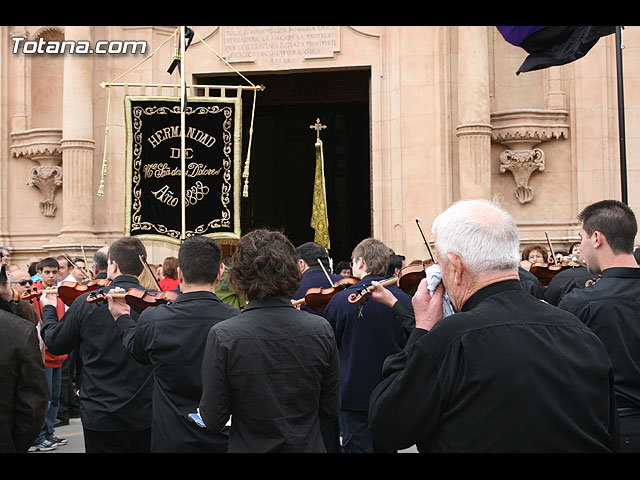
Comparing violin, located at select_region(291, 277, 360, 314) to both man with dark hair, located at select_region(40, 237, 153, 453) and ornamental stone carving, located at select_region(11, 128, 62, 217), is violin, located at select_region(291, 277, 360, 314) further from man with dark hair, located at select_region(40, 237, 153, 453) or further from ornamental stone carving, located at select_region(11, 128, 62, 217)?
ornamental stone carving, located at select_region(11, 128, 62, 217)

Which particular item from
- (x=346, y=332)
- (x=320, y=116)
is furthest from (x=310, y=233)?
(x=346, y=332)

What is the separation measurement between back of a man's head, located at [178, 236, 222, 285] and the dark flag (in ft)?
14.2

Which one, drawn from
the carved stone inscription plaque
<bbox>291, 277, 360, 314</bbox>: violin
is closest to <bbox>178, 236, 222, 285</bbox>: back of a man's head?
<bbox>291, 277, 360, 314</bbox>: violin

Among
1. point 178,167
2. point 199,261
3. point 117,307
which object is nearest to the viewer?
point 199,261

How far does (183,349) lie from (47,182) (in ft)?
39.1

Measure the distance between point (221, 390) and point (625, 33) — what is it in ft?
41.5

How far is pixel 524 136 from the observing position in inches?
549

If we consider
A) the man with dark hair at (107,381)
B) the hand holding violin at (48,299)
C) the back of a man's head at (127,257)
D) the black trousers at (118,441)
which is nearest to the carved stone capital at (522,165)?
the hand holding violin at (48,299)

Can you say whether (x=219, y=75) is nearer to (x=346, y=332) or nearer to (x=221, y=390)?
(x=346, y=332)

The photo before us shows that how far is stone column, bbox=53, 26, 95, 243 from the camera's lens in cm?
1444

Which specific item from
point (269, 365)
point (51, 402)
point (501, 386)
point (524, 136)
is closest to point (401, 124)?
point (524, 136)

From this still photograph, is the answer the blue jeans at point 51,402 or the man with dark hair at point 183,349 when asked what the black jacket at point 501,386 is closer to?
the man with dark hair at point 183,349

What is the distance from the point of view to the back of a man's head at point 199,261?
439 centimetres

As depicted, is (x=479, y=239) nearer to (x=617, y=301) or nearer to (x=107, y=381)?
(x=617, y=301)
